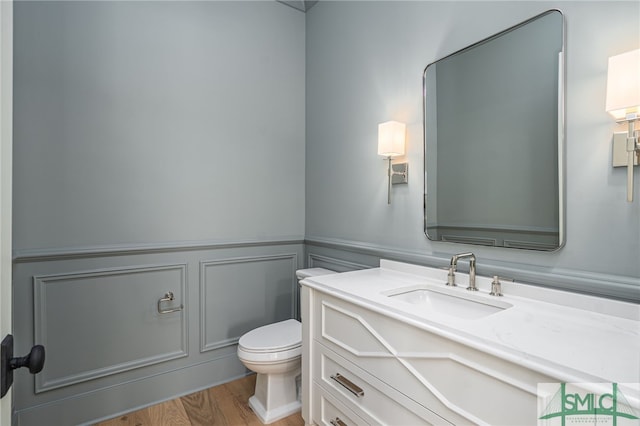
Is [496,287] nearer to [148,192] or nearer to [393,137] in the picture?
[393,137]

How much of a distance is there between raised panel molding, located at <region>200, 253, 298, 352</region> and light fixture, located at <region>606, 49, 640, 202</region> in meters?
2.06

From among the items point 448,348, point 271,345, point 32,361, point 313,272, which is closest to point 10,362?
point 32,361

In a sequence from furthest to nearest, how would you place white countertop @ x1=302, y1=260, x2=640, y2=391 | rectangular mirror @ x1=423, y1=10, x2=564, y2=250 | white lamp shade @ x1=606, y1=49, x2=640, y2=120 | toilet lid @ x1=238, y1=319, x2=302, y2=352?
toilet lid @ x1=238, y1=319, x2=302, y2=352
rectangular mirror @ x1=423, y1=10, x2=564, y2=250
white lamp shade @ x1=606, y1=49, x2=640, y2=120
white countertop @ x1=302, y1=260, x2=640, y2=391

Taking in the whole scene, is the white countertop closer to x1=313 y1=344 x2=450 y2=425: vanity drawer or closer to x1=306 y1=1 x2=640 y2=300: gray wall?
x1=306 y1=1 x2=640 y2=300: gray wall

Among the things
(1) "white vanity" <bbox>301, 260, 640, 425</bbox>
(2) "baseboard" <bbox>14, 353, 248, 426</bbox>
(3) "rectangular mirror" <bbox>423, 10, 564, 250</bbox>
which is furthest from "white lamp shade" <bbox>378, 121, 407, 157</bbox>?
(2) "baseboard" <bbox>14, 353, 248, 426</bbox>

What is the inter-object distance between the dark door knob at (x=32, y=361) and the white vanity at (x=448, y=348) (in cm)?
96

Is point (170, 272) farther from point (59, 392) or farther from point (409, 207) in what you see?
point (409, 207)

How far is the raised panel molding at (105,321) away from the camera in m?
1.82

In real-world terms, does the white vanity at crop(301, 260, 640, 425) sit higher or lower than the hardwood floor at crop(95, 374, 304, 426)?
higher

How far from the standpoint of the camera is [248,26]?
2.44m

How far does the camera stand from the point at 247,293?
2.47m

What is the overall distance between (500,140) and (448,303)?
2.46 ft

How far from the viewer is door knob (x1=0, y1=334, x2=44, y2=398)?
59 centimetres

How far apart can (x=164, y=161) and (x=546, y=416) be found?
2.15m
